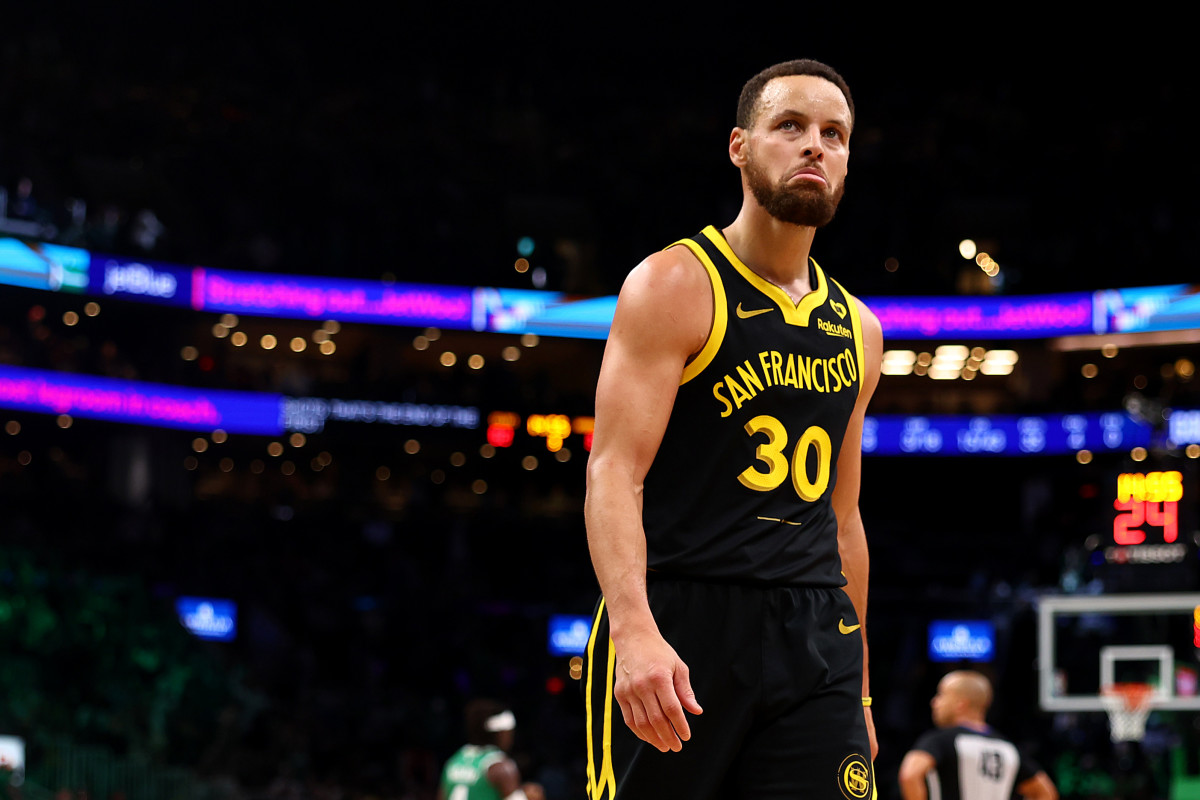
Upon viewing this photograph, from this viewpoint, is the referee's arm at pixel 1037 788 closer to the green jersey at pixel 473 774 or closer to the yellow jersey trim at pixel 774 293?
the green jersey at pixel 473 774

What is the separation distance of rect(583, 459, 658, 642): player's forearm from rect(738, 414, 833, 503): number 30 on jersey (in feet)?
1.06

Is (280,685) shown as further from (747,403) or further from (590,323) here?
(747,403)

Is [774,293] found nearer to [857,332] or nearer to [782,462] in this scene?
[857,332]

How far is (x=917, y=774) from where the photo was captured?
279 inches

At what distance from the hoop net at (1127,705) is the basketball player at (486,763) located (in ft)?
20.3

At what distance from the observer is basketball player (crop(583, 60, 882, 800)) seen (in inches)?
120

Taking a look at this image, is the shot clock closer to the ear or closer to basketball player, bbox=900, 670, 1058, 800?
basketball player, bbox=900, 670, 1058, 800

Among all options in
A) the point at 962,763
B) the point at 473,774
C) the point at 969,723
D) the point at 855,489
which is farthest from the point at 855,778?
the point at 473,774

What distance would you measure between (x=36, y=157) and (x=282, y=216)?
452 centimetres

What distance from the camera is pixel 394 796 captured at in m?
17.6

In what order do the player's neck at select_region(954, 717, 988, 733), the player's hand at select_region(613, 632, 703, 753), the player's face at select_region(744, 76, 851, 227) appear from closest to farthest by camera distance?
the player's hand at select_region(613, 632, 703, 753)
the player's face at select_region(744, 76, 851, 227)
the player's neck at select_region(954, 717, 988, 733)

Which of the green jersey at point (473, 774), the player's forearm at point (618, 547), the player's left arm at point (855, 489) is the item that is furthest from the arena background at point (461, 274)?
the player's forearm at point (618, 547)

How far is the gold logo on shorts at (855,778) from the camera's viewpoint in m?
3.07

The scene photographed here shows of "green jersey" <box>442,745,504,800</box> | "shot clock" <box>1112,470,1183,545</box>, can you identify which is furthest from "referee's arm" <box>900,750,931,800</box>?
"shot clock" <box>1112,470,1183,545</box>
